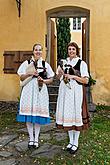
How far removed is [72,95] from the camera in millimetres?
4484

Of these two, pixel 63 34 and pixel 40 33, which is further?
pixel 63 34

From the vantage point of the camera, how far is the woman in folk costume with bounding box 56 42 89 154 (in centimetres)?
448

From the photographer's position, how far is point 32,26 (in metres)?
8.51

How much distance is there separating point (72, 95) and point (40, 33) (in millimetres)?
4268

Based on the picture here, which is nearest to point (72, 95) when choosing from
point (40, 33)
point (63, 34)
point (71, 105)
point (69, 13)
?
point (71, 105)

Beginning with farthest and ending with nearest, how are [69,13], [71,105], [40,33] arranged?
[69,13]
[40,33]
[71,105]

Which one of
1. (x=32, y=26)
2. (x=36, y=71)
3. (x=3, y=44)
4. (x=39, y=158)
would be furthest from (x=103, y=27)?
(x=39, y=158)

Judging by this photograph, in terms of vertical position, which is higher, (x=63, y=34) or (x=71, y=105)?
(x=63, y=34)

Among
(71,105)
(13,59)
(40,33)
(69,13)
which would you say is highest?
(69,13)

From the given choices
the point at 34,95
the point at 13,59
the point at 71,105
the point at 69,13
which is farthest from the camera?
the point at 69,13

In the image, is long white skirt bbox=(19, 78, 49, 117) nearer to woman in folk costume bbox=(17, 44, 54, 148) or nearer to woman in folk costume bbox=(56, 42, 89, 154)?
woman in folk costume bbox=(17, 44, 54, 148)

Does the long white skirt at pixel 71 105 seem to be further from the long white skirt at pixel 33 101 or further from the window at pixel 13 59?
the window at pixel 13 59

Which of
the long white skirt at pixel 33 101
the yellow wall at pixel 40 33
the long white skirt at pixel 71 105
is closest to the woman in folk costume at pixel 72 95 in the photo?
the long white skirt at pixel 71 105

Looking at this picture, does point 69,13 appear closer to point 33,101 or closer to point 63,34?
point 33,101
